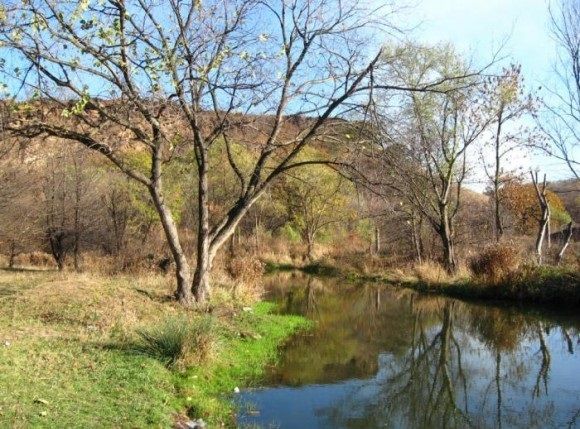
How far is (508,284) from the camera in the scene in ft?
69.7

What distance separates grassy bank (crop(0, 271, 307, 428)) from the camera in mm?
6730

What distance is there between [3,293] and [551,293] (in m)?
17.1

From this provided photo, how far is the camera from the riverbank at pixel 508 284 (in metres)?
19.9

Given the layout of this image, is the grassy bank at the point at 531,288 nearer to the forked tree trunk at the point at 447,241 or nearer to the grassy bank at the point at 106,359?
the forked tree trunk at the point at 447,241

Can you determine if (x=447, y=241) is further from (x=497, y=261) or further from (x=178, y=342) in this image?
(x=178, y=342)

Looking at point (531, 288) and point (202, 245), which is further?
point (531, 288)

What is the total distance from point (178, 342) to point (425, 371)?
5201mm

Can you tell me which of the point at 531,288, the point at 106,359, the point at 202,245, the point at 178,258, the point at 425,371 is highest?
the point at 202,245

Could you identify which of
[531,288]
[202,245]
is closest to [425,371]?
[202,245]

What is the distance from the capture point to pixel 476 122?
2684 cm

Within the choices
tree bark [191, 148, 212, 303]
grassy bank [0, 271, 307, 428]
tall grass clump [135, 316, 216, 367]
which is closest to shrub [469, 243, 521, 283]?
grassy bank [0, 271, 307, 428]

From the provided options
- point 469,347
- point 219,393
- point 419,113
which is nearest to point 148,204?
point 419,113

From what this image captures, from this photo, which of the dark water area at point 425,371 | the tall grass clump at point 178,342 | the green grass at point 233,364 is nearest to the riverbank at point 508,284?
the dark water area at point 425,371

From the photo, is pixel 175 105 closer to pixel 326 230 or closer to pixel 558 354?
pixel 558 354
